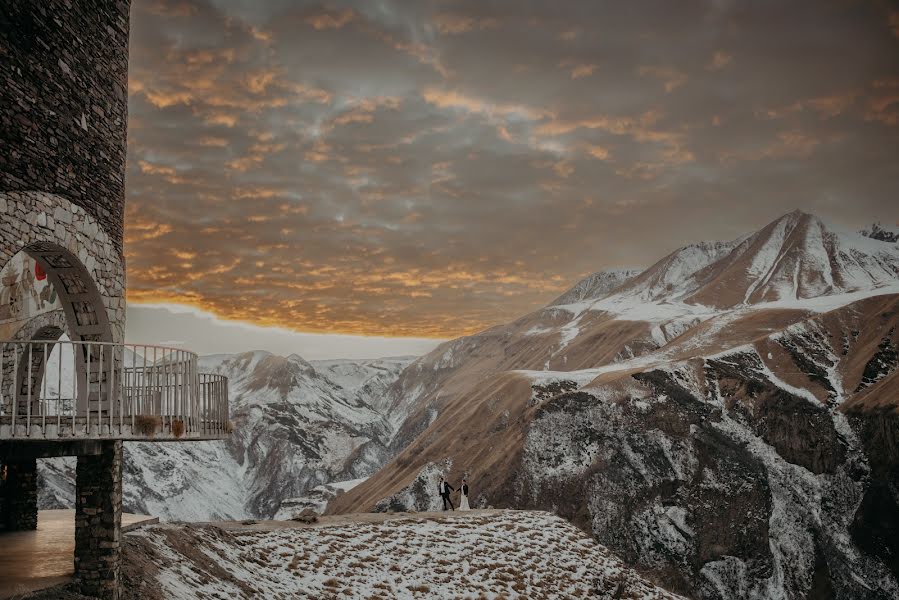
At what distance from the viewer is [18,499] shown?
2664cm

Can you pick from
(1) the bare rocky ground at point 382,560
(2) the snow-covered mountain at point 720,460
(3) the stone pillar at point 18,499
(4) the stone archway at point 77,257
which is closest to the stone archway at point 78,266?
(4) the stone archway at point 77,257

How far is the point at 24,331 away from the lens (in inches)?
1131

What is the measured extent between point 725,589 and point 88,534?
408 feet

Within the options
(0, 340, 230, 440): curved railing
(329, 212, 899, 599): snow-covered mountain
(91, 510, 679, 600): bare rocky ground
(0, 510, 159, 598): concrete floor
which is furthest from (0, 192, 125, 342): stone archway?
(329, 212, 899, 599): snow-covered mountain

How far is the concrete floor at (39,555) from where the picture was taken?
16969 millimetres

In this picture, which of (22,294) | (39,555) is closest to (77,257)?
(39,555)

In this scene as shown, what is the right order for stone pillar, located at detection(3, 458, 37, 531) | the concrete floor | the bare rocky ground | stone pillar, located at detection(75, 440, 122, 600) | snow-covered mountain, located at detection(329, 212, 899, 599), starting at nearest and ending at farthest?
the concrete floor
stone pillar, located at detection(75, 440, 122, 600)
the bare rocky ground
stone pillar, located at detection(3, 458, 37, 531)
snow-covered mountain, located at detection(329, 212, 899, 599)

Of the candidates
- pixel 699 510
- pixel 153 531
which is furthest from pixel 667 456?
pixel 153 531

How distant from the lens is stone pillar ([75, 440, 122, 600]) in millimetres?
17297

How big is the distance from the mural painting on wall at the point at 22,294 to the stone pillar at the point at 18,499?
536 centimetres

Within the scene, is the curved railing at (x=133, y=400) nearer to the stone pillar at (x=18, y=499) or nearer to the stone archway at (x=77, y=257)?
the stone archway at (x=77, y=257)

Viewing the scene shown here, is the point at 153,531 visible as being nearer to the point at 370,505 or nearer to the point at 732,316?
the point at 370,505

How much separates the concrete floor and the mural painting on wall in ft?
25.8

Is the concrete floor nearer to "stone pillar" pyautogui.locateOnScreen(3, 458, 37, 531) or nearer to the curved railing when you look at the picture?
"stone pillar" pyautogui.locateOnScreen(3, 458, 37, 531)
